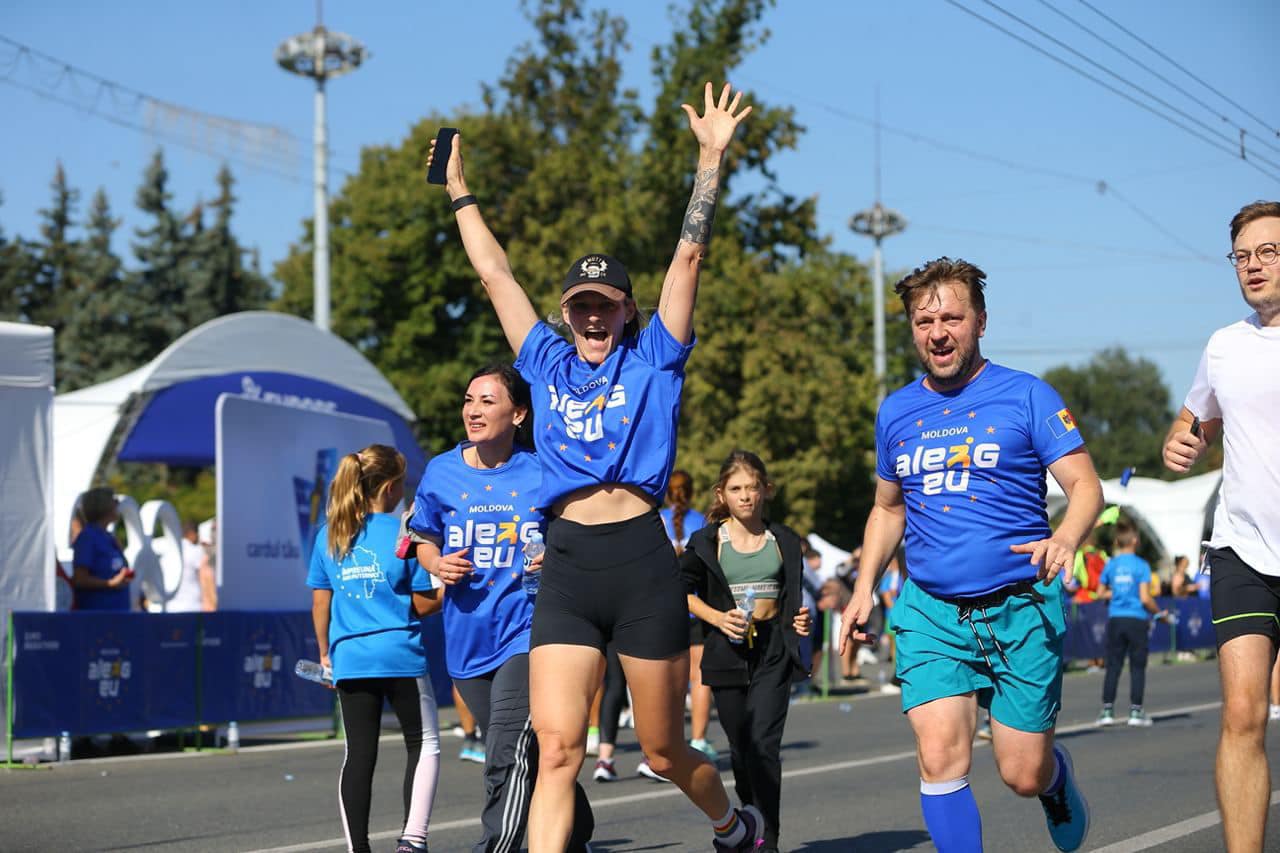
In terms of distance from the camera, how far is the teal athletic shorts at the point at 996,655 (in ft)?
17.9

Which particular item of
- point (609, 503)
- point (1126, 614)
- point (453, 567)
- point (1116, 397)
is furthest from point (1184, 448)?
point (1116, 397)

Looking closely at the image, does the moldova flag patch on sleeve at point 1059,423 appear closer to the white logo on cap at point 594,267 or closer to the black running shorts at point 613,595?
the black running shorts at point 613,595

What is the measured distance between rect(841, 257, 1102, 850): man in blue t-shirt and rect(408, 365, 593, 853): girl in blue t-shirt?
1.34 metres

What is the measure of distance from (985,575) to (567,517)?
4.49 ft

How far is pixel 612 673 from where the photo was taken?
36.8 ft

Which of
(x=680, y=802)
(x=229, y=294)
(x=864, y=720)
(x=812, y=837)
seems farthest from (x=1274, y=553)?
(x=229, y=294)

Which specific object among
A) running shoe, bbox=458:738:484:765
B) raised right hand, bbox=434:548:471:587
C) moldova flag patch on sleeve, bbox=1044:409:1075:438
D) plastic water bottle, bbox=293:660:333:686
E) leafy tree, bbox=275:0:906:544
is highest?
leafy tree, bbox=275:0:906:544

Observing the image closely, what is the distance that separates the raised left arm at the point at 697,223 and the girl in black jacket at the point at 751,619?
8.47ft

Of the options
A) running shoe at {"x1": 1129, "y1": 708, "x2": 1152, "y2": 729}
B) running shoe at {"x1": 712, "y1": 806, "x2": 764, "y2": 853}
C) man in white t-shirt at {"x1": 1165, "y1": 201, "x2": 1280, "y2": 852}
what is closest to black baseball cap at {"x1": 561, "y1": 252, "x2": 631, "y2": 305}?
man in white t-shirt at {"x1": 1165, "y1": 201, "x2": 1280, "y2": 852}

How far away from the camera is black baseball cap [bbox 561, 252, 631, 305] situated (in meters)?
5.44

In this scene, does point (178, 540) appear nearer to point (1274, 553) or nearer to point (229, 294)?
point (1274, 553)

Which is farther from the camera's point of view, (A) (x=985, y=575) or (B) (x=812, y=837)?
(B) (x=812, y=837)

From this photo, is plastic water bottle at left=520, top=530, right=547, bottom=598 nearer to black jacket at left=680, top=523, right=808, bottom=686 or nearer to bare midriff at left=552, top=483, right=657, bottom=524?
bare midriff at left=552, top=483, right=657, bottom=524

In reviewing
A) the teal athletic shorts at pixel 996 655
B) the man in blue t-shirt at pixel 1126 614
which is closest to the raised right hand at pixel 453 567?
the teal athletic shorts at pixel 996 655
